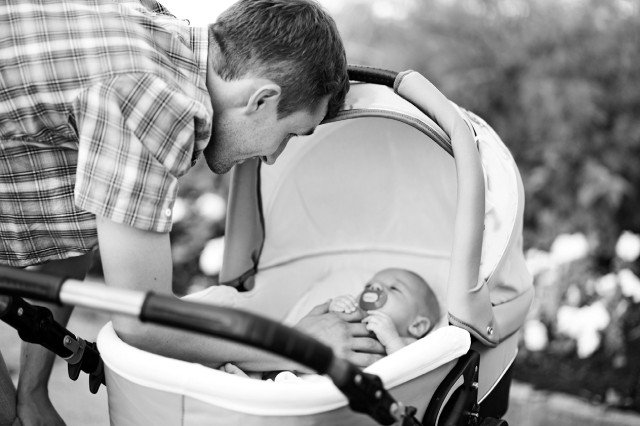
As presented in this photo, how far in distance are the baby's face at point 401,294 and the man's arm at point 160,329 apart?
0.61 feet

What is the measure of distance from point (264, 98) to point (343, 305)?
2.53 feet

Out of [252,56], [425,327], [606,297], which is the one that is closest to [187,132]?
[252,56]

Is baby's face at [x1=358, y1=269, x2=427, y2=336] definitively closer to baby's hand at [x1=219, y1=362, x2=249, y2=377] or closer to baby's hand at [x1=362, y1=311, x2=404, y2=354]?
baby's hand at [x1=362, y1=311, x2=404, y2=354]

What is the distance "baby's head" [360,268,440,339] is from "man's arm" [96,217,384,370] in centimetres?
19

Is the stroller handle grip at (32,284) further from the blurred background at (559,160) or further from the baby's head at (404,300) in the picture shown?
the blurred background at (559,160)

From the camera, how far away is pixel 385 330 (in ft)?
6.97

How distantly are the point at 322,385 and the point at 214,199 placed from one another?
2348 mm

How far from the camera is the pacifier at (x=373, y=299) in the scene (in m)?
2.26

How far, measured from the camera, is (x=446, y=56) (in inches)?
144

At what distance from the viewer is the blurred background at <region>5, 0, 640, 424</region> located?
9.83 ft

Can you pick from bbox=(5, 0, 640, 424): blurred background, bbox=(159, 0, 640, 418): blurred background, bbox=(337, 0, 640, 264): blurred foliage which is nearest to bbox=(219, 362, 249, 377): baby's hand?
bbox=(5, 0, 640, 424): blurred background

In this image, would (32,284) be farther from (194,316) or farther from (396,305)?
(396,305)

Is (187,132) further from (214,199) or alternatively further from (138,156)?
(214,199)

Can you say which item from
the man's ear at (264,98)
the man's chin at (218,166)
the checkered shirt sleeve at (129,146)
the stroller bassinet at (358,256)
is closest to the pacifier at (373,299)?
the stroller bassinet at (358,256)
